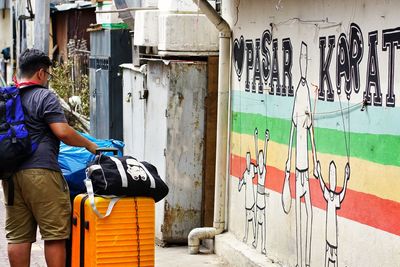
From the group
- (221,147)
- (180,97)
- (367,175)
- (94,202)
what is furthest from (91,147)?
(180,97)

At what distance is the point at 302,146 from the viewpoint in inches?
287

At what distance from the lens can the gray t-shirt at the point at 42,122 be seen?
668 centimetres

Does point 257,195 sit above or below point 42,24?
below

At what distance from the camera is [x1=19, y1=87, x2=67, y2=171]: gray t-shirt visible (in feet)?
21.9

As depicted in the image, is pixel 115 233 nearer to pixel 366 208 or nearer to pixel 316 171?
pixel 316 171

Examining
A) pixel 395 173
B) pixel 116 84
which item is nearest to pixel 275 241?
pixel 395 173

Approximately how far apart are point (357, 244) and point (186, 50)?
407 cm

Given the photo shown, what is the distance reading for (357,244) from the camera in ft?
20.4

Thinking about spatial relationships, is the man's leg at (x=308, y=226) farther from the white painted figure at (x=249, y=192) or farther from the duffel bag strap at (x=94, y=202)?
the duffel bag strap at (x=94, y=202)

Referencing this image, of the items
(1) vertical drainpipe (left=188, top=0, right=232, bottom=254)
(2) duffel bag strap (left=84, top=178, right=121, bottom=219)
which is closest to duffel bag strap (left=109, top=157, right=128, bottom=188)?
(2) duffel bag strap (left=84, top=178, right=121, bottom=219)

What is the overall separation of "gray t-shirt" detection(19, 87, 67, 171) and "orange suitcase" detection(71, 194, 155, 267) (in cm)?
39

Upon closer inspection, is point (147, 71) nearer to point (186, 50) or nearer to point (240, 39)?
point (186, 50)

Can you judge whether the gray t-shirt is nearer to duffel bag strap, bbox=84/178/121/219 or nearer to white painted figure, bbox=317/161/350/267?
duffel bag strap, bbox=84/178/121/219

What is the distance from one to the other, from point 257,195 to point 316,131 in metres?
1.61
